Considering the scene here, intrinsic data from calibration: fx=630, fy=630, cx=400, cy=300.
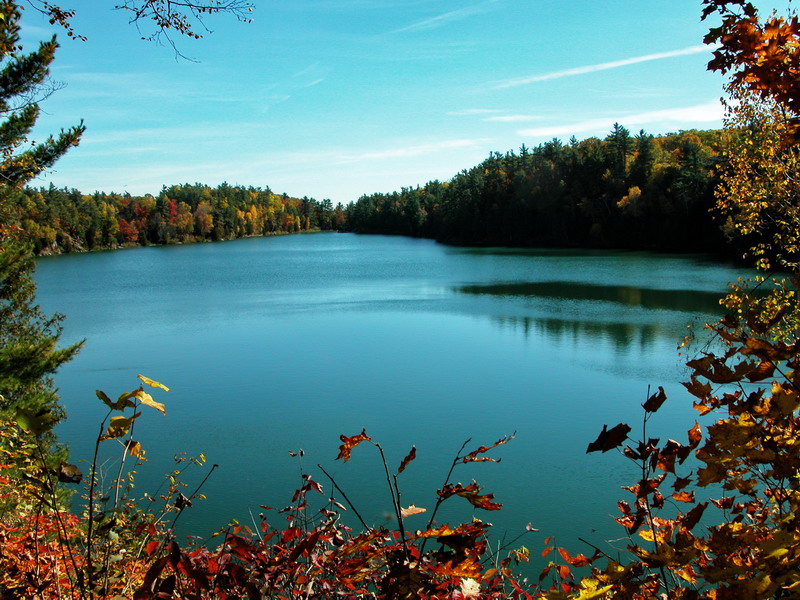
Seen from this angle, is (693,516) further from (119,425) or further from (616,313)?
(616,313)

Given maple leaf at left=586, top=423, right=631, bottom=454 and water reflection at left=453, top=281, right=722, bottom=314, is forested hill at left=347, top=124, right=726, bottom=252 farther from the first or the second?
maple leaf at left=586, top=423, right=631, bottom=454

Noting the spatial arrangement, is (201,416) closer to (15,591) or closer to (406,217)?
(15,591)

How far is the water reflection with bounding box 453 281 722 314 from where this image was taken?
798 inches

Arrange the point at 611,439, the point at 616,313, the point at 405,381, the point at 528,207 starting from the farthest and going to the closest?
the point at 528,207
the point at 616,313
the point at 405,381
the point at 611,439

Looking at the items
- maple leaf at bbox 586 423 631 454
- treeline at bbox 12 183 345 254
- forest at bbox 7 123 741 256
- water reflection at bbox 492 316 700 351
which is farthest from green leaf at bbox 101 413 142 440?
treeline at bbox 12 183 345 254

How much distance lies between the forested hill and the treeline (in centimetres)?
3809

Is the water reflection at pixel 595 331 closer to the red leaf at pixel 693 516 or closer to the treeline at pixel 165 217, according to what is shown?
the red leaf at pixel 693 516

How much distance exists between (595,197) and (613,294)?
2849 centimetres

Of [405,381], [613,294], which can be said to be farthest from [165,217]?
[405,381]

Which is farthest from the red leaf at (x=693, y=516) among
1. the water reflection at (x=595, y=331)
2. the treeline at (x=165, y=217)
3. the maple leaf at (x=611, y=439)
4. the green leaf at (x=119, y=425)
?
the treeline at (x=165, y=217)

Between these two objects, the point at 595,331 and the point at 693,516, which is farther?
the point at 595,331

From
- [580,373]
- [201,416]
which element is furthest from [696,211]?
[201,416]

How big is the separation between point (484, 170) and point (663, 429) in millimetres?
61226

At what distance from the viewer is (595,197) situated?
164 feet
